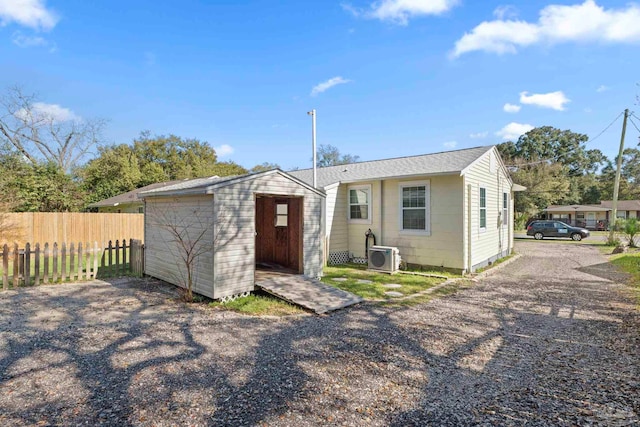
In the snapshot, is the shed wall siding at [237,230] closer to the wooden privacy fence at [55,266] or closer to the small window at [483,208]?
the wooden privacy fence at [55,266]

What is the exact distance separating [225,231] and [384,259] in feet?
17.5

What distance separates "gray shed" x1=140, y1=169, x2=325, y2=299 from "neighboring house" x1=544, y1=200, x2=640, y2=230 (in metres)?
39.5

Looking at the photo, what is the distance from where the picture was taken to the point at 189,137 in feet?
120

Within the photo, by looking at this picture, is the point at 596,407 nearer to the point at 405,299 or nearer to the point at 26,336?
the point at 405,299

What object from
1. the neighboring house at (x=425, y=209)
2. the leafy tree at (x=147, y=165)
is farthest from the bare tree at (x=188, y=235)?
the leafy tree at (x=147, y=165)

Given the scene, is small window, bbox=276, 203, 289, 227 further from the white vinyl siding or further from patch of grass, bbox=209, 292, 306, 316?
the white vinyl siding

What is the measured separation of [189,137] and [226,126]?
12.3 m

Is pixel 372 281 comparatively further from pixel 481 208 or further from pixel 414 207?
pixel 481 208

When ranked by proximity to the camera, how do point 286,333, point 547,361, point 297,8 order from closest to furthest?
point 547,361
point 286,333
point 297,8

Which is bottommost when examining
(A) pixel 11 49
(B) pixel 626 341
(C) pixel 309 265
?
(B) pixel 626 341

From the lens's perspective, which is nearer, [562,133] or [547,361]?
[547,361]

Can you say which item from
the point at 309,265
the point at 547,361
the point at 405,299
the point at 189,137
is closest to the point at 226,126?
the point at 189,137

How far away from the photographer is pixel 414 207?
10.1 meters

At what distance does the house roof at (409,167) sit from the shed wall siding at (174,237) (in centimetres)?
546
